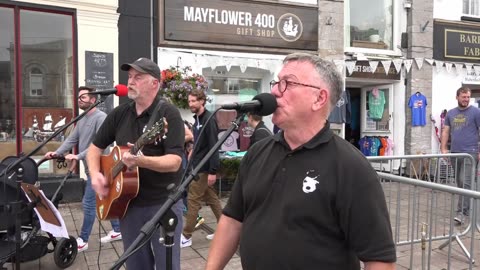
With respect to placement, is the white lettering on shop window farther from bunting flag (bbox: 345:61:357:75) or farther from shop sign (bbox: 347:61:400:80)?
shop sign (bbox: 347:61:400:80)

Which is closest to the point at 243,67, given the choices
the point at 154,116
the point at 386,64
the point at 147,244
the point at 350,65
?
the point at 350,65

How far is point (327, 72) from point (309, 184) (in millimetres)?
491

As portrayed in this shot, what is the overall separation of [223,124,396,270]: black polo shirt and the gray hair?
6.0 inches

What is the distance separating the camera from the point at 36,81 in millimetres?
7477

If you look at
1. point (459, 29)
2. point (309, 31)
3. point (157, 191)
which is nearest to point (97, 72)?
point (309, 31)

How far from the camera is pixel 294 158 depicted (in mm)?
1765

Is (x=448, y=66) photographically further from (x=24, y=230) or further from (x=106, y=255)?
(x=24, y=230)

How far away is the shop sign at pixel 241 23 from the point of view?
8.19 metres

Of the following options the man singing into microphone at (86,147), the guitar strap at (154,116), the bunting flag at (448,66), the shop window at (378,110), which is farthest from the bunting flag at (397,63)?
the guitar strap at (154,116)

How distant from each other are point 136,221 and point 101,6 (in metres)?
5.73

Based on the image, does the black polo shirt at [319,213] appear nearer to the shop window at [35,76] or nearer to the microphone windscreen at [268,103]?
the microphone windscreen at [268,103]

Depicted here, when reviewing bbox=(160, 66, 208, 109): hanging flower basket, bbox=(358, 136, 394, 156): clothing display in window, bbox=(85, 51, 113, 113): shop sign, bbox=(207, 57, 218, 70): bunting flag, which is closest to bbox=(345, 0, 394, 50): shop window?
bbox=(358, 136, 394, 156): clothing display in window

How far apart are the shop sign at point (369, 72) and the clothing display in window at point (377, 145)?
4.90 feet

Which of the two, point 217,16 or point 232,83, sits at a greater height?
point 217,16
